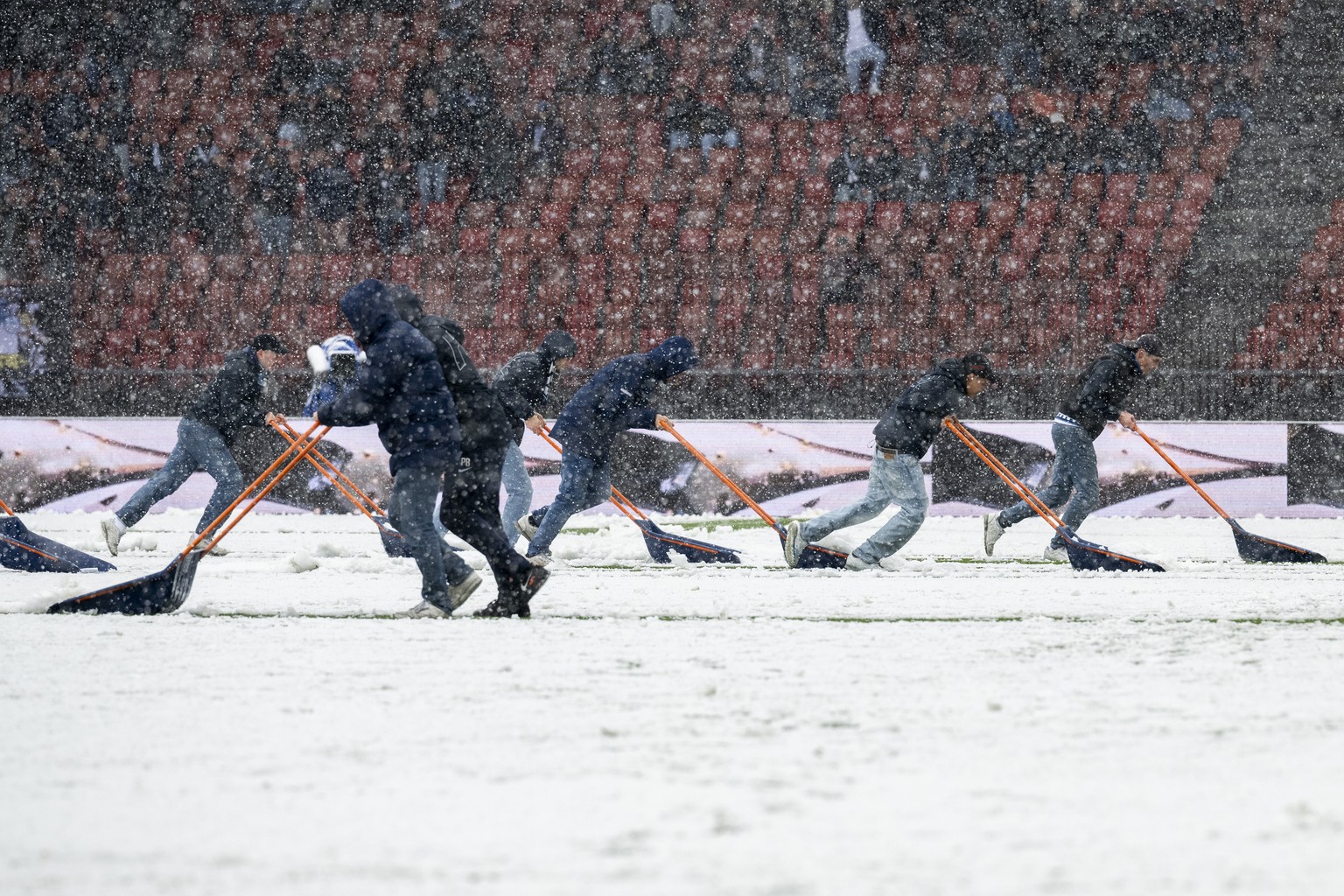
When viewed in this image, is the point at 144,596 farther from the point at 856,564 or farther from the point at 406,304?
the point at 856,564

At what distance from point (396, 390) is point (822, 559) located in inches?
153

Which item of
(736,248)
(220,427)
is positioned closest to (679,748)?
(220,427)

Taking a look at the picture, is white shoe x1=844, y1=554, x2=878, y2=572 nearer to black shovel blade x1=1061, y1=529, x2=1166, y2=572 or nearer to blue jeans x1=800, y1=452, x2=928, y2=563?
blue jeans x1=800, y1=452, x2=928, y2=563

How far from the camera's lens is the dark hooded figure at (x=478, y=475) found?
7.04 metres

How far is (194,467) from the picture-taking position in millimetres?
11859

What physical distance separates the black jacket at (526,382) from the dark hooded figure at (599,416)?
0.24m

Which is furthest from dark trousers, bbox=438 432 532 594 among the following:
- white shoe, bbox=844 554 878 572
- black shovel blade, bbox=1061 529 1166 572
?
black shovel blade, bbox=1061 529 1166 572

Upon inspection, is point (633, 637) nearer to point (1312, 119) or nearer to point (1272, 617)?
point (1272, 617)

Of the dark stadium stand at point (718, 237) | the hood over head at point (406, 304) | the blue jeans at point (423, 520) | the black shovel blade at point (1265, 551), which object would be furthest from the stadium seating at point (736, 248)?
the blue jeans at point (423, 520)

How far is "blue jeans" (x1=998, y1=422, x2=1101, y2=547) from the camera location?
441 inches

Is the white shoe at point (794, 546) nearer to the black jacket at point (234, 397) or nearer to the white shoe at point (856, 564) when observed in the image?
the white shoe at point (856, 564)

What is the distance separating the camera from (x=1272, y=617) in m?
7.28

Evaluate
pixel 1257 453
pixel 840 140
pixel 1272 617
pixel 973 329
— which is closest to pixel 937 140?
pixel 840 140

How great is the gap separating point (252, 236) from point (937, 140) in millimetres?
8448
